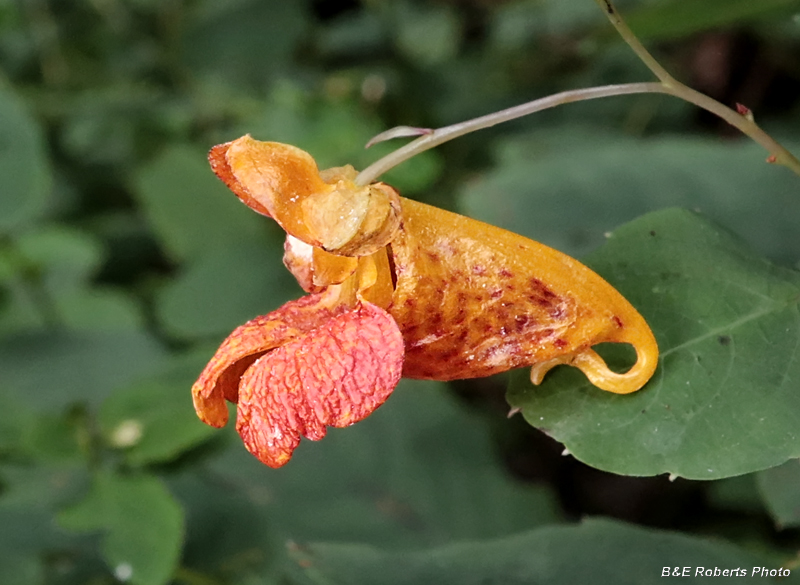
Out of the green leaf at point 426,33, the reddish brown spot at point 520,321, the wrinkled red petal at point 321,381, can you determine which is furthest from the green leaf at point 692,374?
the green leaf at point 426,33

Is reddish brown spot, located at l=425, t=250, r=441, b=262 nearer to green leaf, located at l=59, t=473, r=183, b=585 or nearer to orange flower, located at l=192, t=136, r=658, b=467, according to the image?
orange flower, located at l=192, t=136, r=658, b=467

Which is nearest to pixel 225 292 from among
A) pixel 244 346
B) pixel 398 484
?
pixel 398 484

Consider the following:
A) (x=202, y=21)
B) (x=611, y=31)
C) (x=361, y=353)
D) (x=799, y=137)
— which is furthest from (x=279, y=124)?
(x=361, y=353)

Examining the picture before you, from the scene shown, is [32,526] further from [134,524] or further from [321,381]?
[321,381]

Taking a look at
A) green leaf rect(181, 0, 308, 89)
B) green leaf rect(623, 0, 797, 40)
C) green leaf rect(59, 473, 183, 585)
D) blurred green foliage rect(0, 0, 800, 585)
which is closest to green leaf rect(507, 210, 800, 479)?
blurred green foliage rect(0, 0, 800, 585)

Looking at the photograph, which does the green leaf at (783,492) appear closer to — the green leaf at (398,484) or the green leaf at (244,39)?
the green leaf at (398,484)
